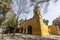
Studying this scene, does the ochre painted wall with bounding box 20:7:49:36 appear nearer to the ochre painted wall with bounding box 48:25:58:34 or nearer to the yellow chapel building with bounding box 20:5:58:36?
the yellow chapel building with bounding box 20:5:58:36

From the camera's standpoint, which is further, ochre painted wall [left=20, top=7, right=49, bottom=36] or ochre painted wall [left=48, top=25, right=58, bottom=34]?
ochre painted wall [left=48, top=25, right=58, bottom=34]

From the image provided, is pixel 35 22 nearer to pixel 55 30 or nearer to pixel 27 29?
pixel 27 29

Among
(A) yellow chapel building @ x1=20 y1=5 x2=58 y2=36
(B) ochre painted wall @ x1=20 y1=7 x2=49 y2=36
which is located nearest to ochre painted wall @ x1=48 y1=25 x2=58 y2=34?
(A) yellow chapel building @ x1=20 y1=5 x2=58 y2=36

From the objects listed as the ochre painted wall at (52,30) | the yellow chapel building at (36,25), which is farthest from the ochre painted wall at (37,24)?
the ochre painted wall at (52,30)

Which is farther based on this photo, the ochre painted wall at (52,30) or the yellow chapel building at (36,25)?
the ochre painted wall at (52,30)

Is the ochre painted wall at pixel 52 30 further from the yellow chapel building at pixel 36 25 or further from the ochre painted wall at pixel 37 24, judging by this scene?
the ochre painted wall at pixel 37 24

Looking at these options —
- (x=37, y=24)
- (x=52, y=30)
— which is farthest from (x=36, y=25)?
(x=52, y=30)

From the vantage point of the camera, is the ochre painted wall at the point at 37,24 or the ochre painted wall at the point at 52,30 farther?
the ochre painted wall at the point at 52,30

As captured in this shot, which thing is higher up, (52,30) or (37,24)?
(37,24)

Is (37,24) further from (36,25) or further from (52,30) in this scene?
(52,30)

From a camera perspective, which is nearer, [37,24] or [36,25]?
[37,24]

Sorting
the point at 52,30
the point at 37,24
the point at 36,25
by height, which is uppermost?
the point at 37,24

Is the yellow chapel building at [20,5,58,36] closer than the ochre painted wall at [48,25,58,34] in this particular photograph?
Yes

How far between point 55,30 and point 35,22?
10551 mm
